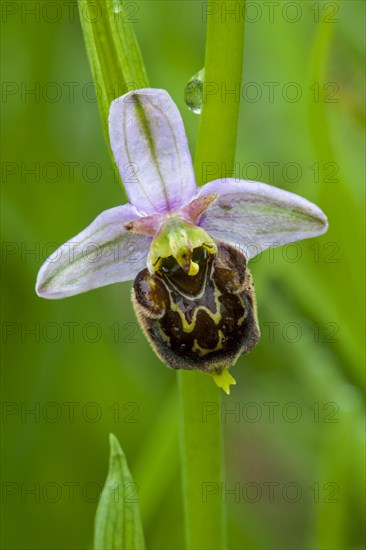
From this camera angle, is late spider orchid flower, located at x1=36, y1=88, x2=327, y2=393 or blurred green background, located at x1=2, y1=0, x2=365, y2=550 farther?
blurred green background, located at x1=2, y1=0, x2=365, y2=550

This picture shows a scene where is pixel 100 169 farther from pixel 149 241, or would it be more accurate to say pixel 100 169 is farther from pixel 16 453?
pixel 149 241

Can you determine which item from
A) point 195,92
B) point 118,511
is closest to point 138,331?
point 118,511

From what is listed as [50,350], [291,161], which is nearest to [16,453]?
[50,350]

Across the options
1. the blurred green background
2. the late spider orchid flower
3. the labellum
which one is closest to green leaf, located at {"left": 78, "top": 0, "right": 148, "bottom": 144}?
the late spider orchid flower

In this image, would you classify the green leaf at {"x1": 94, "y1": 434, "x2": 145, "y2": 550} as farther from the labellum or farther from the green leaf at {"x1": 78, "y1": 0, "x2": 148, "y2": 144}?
the green leaf at {"x1": 78, "y1": 0, "x2": 148, "y2": 144}

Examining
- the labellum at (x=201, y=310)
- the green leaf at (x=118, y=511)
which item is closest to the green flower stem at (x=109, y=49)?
the labellum at (x=201, y=310)

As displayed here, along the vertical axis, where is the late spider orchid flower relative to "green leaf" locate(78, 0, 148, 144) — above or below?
below
